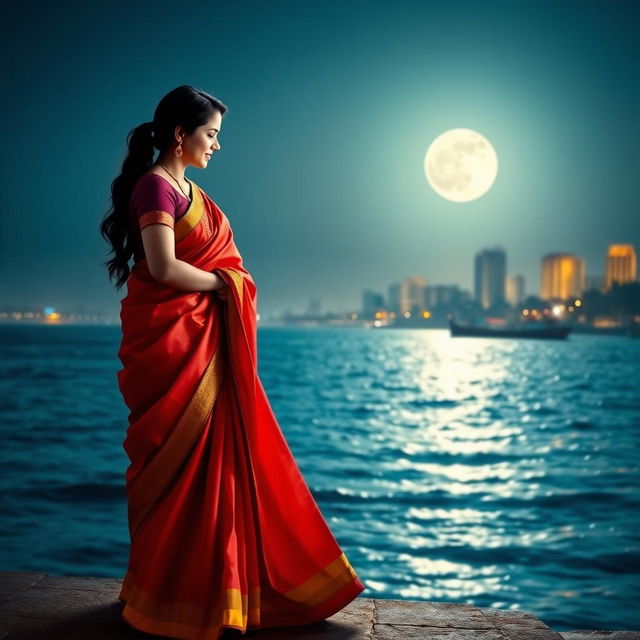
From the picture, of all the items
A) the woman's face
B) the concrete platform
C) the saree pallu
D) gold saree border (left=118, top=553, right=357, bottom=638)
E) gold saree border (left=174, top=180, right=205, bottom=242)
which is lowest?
the concrete platform

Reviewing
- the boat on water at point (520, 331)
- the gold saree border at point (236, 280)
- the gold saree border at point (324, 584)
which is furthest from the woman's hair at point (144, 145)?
the boat on water at point (520, 331)

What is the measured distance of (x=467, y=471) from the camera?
1589cm

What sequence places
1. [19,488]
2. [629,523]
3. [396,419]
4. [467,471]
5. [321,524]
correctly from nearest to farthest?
[321,524]
[629,523]
[19,488]
[467,471]
[396,419]

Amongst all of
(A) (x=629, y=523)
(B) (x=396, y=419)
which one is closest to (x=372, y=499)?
(A) (x=629, y=523)

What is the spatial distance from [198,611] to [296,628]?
13.6 inches

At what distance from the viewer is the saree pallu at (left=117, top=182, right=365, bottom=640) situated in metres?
2.41

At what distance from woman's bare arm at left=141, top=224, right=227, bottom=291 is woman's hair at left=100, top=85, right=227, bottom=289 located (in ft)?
0.76

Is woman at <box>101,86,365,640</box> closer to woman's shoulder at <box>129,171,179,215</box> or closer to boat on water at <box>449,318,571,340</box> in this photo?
woman's shoulder at <box>129,171,179,215</box>

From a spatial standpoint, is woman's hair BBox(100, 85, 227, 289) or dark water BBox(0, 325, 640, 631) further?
dark water BBox(0, 325, 640, 631)

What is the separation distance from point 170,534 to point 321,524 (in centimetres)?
49

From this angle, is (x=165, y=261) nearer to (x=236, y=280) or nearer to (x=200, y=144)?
(x=236, y=280)

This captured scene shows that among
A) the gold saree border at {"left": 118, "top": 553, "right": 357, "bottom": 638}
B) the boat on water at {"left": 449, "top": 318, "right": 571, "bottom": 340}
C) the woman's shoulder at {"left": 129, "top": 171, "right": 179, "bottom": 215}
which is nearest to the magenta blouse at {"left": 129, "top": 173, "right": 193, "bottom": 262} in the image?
the woman's shoulder at {"left": 129, "top": 171, "right": 179, "bottom": 215}

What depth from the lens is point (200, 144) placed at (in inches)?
101

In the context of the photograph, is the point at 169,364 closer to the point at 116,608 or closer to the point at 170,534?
the point at 170,534
